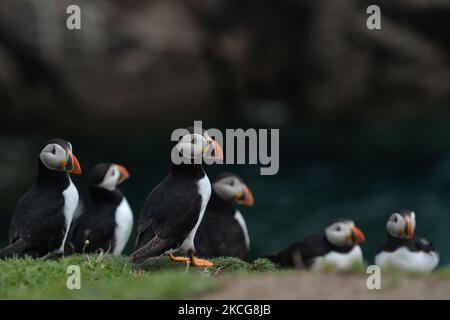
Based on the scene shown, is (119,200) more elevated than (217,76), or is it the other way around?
(217,76)

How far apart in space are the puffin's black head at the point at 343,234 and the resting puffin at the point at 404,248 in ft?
1.94

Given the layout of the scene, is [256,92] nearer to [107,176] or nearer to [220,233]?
[107,176]

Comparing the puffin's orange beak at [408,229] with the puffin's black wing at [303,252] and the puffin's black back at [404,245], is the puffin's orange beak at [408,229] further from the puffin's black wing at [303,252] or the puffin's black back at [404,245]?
the puffin's black wing at [303,252]

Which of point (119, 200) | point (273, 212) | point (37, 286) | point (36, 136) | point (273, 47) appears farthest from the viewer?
point (273, 47)

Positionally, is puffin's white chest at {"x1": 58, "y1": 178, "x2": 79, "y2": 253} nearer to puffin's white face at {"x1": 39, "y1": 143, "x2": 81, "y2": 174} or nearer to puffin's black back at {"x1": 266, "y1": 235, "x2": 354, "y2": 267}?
puffin's white face at {"x1": 39, "y1": 143, "x2": 81, "y2": 174}

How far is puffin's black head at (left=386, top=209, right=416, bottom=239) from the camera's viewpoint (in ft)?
35.9

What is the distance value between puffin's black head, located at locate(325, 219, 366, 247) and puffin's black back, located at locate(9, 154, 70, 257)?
3.10 meters

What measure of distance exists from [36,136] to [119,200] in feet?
50.8

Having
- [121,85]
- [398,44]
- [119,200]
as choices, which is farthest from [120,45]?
[119,200]

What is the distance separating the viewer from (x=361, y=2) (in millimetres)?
26594

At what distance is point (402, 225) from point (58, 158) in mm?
4169

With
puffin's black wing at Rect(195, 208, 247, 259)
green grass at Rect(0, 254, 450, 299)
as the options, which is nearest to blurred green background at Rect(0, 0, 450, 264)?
puffin's black wing at Rect(195, 208, 247, 259)

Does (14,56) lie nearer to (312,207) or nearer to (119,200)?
(312,207)

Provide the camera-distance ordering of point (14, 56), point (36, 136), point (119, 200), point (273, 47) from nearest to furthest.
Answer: point (119, 200) → point (14, 56) → point (36, 136) → point (273, 47)
